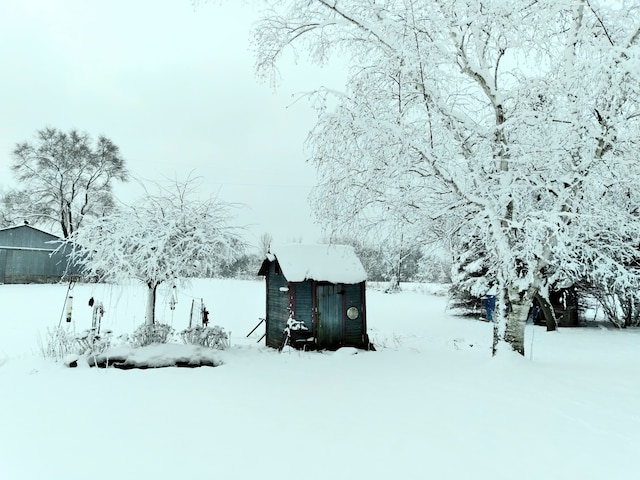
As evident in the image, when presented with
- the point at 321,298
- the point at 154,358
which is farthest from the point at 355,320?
the point at 154,358

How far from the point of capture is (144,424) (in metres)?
4.57

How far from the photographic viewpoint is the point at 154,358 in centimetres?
761

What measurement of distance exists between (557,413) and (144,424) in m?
4.73

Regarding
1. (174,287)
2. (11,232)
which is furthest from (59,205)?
(174,287)

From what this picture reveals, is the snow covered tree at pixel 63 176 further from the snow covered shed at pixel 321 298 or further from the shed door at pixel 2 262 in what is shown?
the snow covered shed at pixel 321 298

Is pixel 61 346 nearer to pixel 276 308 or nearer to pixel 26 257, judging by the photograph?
pixel 276 308

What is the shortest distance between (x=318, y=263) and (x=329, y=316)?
1.29 meters

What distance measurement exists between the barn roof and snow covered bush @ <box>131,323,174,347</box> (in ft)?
9.41

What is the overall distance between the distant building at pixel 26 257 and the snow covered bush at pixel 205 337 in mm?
18478

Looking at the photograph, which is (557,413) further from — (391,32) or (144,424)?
(391,32)

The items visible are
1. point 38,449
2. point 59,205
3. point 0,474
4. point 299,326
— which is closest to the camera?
point 0,474

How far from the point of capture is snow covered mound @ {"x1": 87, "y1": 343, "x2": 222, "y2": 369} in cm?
750

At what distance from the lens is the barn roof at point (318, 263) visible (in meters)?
9.59

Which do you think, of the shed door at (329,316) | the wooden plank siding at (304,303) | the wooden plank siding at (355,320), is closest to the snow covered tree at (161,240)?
the wooden plank siding at (304,303)
